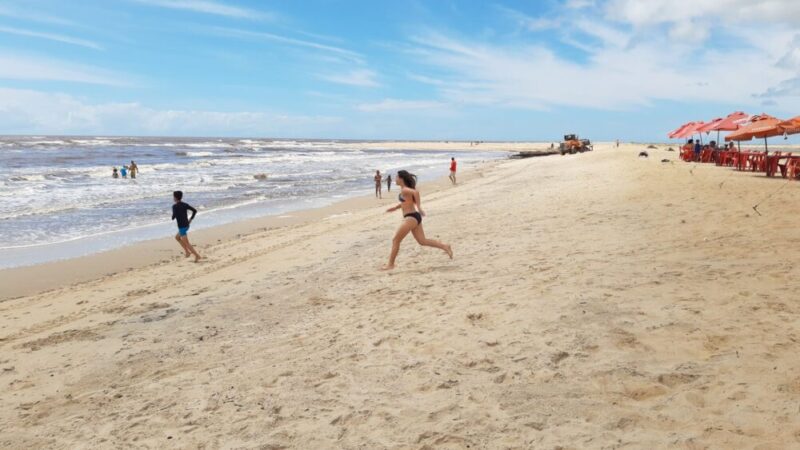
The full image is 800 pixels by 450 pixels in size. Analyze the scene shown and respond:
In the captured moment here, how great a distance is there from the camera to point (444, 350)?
4.70 metres

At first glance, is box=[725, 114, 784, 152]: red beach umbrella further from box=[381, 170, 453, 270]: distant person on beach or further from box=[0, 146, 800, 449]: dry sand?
box=[381, 170, 453, 270]: distant person on beach

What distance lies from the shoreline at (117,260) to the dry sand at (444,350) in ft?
3.80

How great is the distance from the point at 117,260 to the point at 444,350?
8.94 m

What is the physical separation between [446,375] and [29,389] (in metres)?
3.55

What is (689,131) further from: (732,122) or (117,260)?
(117,260)

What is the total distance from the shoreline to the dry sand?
116 centimetres

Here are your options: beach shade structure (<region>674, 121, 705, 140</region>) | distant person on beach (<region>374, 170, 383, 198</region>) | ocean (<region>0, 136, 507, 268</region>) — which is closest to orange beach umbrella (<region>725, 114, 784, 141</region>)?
beach shade structure (<region>674, 121, 705, 140</region>)

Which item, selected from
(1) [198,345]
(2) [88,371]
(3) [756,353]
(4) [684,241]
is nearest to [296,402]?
(1) [198,345]

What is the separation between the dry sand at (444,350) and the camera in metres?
3.55

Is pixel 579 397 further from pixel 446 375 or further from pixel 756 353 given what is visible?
pixel 756 353

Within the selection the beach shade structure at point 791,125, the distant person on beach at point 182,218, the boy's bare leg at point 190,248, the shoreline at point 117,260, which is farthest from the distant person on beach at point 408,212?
the beach shade structure at point 791,125

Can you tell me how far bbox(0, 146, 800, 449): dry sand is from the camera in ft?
11.7

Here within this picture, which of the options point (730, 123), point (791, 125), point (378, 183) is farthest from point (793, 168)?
point (378, 183)

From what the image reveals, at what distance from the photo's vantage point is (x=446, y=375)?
424 centimetres
